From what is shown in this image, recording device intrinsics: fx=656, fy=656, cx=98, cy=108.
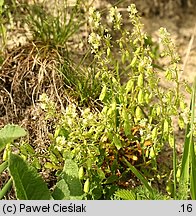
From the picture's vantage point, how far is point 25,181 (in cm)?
249

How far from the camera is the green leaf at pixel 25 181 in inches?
96.0

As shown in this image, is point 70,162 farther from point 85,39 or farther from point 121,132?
point 85,39

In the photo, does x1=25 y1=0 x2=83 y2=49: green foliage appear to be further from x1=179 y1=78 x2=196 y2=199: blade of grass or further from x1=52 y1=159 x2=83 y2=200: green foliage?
x1=179 y1=78 x2=196 y2=199: blade of grass

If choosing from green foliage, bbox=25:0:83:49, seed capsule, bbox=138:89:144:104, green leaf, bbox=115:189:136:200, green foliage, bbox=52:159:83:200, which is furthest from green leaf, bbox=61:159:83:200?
green foliage, bbox=25:0:83:49

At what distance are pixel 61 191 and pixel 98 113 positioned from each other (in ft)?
1.74

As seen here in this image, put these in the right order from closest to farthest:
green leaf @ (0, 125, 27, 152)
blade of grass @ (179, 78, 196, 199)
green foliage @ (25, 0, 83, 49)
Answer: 1. blade of grass @ (179, 78, 196, 199)
2. green leaf @ (0, 125, 27, 152)
3. green foliage @ (25, 0, 83, 49)

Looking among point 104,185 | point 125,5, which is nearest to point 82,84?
point 104,185

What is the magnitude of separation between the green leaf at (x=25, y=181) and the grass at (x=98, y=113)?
0.02 m

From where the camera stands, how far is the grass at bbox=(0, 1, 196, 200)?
2.47 metres

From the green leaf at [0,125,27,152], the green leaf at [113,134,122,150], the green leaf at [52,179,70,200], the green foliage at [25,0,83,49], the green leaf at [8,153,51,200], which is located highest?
the green foliage at [25,0,83,49]

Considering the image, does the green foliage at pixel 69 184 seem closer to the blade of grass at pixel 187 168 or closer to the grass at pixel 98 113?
the grass at pixel 98 113

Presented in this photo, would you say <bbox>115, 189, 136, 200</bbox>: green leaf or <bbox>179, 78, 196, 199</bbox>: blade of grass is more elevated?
<bbox>179, 78, 196, 199</bbox>: blade of grass

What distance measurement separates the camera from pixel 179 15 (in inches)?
156

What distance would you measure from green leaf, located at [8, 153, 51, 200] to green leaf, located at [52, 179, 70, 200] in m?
0.04
